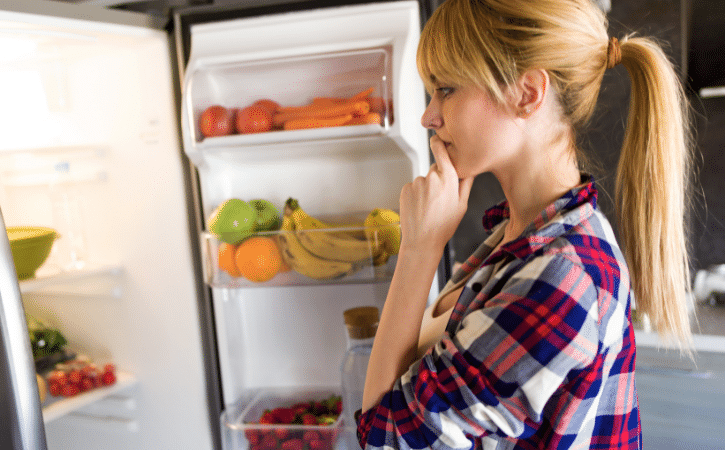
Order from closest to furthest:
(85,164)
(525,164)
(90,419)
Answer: (525,164) → (85,164) → (90,419)

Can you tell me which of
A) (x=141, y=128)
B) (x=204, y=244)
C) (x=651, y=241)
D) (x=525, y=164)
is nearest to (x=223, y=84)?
(x=141, y=128)

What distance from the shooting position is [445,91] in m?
0.77

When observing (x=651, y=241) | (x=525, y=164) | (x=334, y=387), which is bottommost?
(x=334, y=387)

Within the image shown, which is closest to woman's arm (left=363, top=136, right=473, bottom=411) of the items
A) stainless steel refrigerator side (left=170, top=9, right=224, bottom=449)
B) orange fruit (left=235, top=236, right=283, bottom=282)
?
orange fruit (left=235, top=236, right=283, bottom=282)

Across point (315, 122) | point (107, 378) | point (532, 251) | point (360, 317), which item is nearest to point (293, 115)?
point (315, 122)

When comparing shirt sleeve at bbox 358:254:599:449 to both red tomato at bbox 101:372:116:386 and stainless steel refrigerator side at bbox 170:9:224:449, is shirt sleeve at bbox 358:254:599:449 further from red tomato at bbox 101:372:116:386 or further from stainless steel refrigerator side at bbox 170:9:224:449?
red tomato at bbox 101:372:116:386

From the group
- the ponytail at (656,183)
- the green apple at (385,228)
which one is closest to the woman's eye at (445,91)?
the ponytail at (656,183)

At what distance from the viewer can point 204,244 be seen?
4.35ft

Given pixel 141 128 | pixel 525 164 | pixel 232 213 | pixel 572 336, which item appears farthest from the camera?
pixel 141 128

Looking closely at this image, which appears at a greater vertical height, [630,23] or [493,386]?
[630,23]

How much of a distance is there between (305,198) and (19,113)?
0.90 m

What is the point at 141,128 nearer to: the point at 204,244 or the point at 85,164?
the point at 85,164

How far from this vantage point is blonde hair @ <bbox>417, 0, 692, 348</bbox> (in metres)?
0.70

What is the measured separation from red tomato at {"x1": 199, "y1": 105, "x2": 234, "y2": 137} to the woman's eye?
2.23 ft
